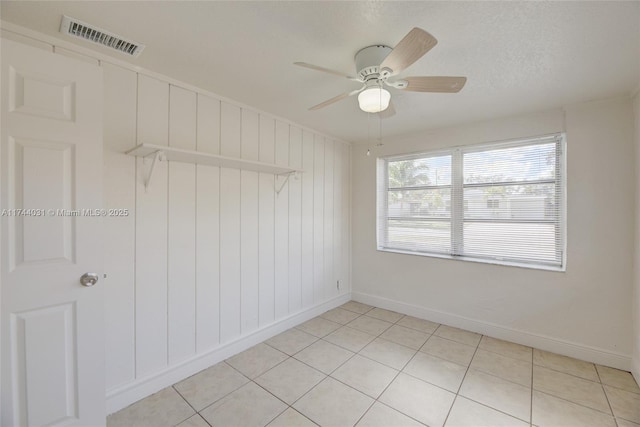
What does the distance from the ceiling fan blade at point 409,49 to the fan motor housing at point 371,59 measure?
0.08 meters

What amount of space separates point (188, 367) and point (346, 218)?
262 cm

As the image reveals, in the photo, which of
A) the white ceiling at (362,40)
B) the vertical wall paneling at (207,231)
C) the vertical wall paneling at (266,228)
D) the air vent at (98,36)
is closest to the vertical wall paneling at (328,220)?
the vertical wall paneling at (266,228)

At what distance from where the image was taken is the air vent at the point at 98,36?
1.48m

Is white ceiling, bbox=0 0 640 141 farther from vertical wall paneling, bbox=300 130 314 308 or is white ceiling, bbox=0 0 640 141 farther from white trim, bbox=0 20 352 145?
vertical wall paneling, bbox=300 130 314 308

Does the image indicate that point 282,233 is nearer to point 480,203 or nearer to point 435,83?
point 435,83

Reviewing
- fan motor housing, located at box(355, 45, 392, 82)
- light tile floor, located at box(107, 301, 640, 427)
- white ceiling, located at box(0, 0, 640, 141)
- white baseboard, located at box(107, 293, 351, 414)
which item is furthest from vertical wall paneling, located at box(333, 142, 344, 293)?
fan motor housing, located at box(355, 45, 392, 82)

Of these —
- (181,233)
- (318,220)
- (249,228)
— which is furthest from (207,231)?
(318,220)

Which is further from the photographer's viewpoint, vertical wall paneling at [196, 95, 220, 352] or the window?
the window

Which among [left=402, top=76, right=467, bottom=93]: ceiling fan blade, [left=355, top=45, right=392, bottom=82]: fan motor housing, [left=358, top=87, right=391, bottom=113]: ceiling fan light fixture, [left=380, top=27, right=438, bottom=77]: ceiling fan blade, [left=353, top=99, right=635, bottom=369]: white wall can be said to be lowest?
[left=353, top=99, right=635, bottom=369]: white wall

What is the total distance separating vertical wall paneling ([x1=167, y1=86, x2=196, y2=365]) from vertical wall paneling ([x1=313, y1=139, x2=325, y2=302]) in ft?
5.09

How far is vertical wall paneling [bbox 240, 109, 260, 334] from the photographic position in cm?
262

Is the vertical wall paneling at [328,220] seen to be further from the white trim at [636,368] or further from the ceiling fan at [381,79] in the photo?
the white trim at [636,368]

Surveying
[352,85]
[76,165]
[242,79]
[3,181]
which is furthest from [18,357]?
[352,85]

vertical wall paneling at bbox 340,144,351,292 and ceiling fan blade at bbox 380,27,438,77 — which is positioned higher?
ceiling fan blade at bbox 380,27,438,77
